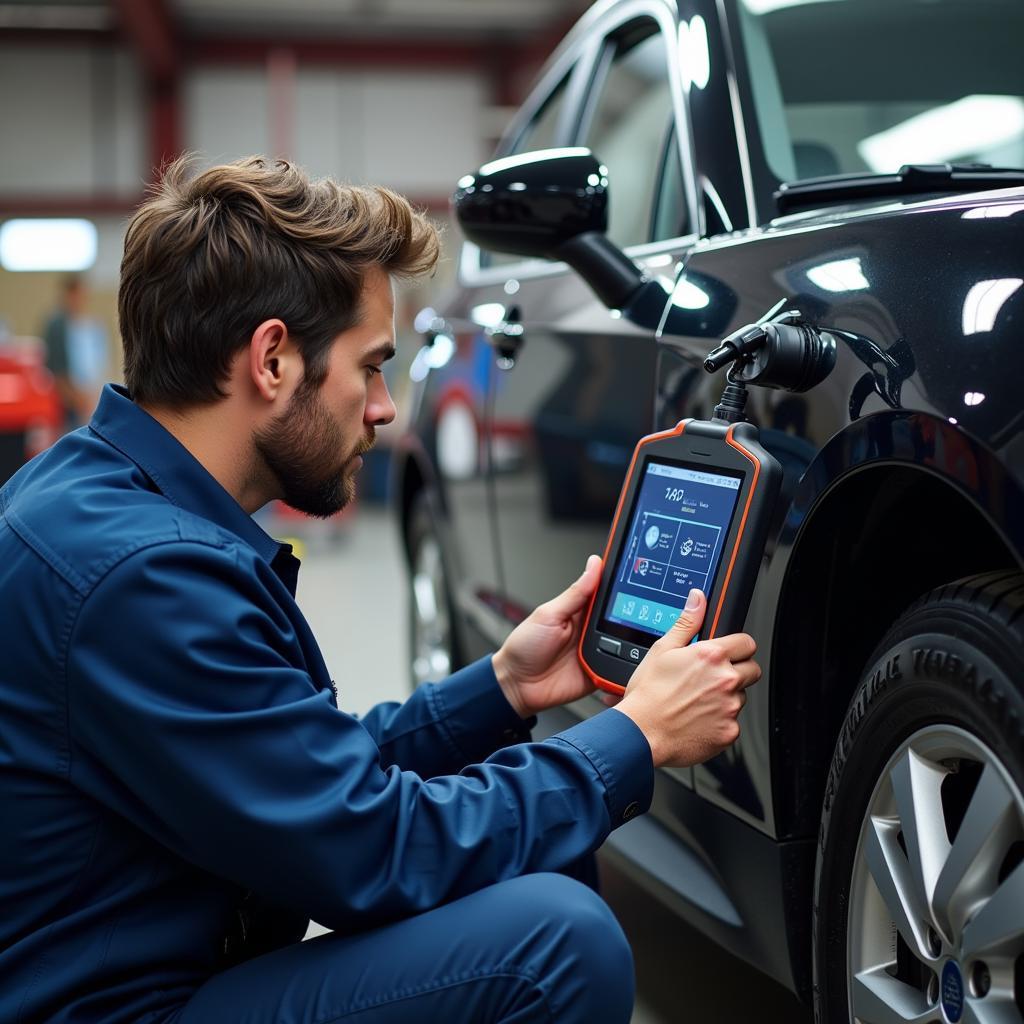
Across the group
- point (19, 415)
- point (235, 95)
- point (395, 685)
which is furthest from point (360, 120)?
point (395, 685)

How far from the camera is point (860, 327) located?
45.8 inches

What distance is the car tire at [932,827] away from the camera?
995 millimetres

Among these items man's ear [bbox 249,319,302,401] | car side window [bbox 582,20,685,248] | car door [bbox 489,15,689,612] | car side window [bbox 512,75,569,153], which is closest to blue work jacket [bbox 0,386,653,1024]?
man's ear [bbox 249,319,302,401]

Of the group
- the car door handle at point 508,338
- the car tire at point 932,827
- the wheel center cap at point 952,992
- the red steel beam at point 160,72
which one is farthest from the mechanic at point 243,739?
the red steel beam at point 160,72

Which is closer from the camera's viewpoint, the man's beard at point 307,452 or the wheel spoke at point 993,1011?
the wheel spoke at point 993,1011

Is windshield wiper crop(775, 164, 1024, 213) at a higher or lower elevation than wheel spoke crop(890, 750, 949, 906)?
higher

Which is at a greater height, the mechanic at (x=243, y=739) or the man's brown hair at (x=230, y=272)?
the man's brown hair at (x=230, y=272)

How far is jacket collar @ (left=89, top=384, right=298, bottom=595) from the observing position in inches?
49.3

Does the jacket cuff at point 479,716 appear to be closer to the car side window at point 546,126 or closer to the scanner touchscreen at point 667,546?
the scanner touchscreen at point 667,546

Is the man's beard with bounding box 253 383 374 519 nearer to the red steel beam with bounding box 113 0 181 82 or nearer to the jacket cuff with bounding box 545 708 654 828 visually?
the jacket cuff with bounding box 545 708 654 828

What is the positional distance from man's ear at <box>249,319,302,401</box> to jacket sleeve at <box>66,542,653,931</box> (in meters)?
0.19

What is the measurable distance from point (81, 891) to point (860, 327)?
2.77 feet

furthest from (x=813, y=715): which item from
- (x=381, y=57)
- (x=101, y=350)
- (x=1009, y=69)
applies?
(x=381, y=57)

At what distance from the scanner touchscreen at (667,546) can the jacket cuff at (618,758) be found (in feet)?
0.44
